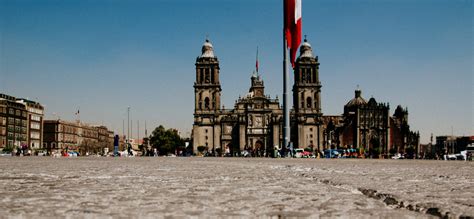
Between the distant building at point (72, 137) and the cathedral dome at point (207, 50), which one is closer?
the cathedral dome at point (207, 50)

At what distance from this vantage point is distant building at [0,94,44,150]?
91.8 m

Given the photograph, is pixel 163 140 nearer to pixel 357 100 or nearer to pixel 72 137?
pixel 357 100

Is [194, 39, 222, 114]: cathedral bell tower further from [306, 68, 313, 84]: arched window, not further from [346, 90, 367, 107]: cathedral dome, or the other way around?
[346, 90, 367, 107]: cathedral dome

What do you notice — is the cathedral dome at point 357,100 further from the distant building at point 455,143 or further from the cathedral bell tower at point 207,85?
the distant building at point 455,143

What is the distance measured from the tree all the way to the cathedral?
5.69 m

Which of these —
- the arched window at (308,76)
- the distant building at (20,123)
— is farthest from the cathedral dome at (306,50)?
the distant building at (20,123)

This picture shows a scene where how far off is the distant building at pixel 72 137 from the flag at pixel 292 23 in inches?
3633

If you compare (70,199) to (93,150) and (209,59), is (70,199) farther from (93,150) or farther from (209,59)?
(93,150)

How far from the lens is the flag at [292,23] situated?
72.4 feet

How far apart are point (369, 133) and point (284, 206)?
306 feet

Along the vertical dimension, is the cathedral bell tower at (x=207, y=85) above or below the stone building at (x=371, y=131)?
above

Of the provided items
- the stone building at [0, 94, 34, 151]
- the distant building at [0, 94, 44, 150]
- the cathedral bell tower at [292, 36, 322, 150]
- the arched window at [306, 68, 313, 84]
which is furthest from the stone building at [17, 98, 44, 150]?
the arched window at [306, 68, 313, 84]

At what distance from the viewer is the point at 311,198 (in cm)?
306

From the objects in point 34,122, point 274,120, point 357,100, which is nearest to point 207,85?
point 274,120
